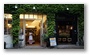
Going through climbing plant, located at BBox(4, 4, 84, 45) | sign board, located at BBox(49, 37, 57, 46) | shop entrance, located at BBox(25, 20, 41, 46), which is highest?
climbing plant, located at BBox(4, 4, 84, 45)

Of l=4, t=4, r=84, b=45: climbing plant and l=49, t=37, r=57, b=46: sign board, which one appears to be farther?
l=49, t=37, r=57, b=46: sign board

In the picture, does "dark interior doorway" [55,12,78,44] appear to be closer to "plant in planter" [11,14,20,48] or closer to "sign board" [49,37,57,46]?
"sign board" [49,37,57,46]

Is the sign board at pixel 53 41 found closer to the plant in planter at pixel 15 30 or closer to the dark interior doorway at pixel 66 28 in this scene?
the dark interior doorway at pixel 66 28

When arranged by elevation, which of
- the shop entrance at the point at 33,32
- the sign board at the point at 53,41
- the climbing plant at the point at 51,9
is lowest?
the sign board at the point at 53,41

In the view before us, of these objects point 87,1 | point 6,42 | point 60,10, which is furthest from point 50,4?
point 6,42

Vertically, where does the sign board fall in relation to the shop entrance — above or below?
below

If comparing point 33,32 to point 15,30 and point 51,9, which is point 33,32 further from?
point 51,9

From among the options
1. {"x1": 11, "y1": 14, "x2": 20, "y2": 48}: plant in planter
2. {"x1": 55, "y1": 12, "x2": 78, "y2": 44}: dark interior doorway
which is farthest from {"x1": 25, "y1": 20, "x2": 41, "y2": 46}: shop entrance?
{"x1": 55, "y1": 12, "x2": 78, "y2": 44}: dark interior doorway

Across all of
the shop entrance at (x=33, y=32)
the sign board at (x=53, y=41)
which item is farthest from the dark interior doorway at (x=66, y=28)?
the shop entrance at (x=33, y=32)

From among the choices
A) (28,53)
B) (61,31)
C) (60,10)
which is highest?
(60,10)

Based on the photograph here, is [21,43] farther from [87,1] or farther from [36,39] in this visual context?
[87,1]

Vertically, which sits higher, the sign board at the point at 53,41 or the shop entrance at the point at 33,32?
the shop entrance at the point at 33,32

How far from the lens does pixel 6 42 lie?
8148mm

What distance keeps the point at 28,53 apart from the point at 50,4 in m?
1.37
